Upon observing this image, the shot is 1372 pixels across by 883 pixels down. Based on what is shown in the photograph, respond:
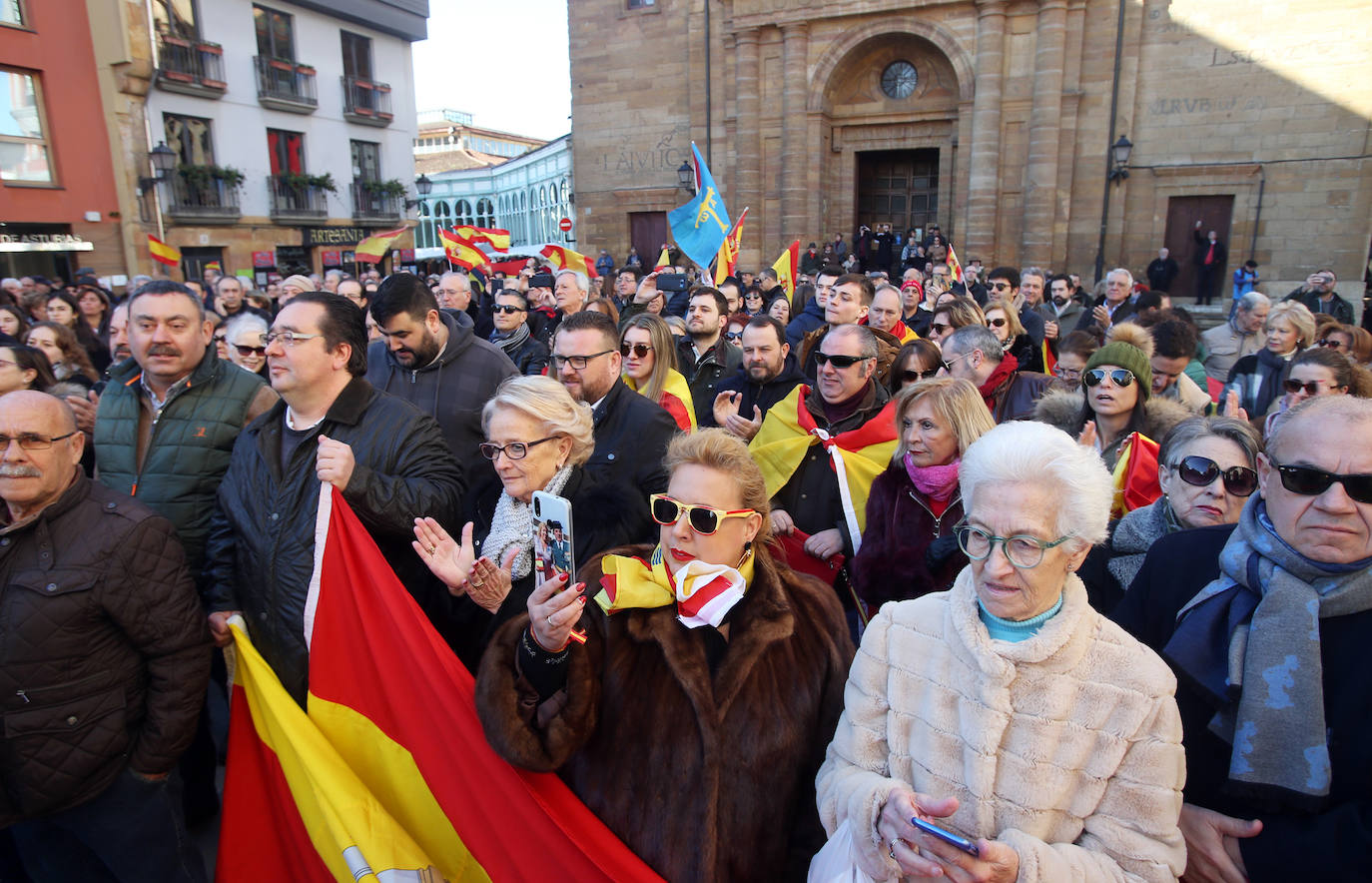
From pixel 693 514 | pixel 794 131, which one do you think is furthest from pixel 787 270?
pixel 794 131

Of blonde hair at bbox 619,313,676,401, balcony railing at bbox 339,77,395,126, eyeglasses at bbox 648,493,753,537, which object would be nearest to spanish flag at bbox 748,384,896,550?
blonde hair at bbox 619,313,676,401

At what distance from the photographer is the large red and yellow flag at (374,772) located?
2262 millimetres

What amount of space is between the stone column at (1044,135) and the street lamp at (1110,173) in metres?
1.02

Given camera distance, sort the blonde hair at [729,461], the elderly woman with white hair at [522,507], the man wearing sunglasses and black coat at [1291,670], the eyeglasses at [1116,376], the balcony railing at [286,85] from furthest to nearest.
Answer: the balcony railing at [286,85] < the eyeglasses at [1116,376] < the elderly woman with white hair at [522,507] < the blonde hair at [729,461] < the man wearing sunglasses and black coat at [1291,670]

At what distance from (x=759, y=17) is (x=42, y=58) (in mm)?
15648

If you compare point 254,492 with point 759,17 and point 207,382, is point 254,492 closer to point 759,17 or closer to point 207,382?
point 207,382

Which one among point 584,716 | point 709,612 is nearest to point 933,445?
point 709,612

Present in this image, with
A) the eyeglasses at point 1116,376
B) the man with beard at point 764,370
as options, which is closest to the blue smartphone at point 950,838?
the eyeglasses at point 1116,376

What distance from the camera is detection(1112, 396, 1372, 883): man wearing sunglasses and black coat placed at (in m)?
1.65

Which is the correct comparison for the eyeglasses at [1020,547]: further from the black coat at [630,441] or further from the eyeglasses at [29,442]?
the eyeglasses at [29,442]

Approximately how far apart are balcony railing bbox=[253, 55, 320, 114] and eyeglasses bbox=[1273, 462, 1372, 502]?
2517cm

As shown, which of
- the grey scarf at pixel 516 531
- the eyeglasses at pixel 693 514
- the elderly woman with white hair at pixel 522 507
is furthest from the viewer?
the grey scarf at pixel 516 531

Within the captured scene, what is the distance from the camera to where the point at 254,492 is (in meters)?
2.98

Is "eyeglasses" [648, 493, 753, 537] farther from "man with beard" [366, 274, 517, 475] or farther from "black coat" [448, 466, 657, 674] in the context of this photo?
"man with beard" [366, 274, 517, 475]
